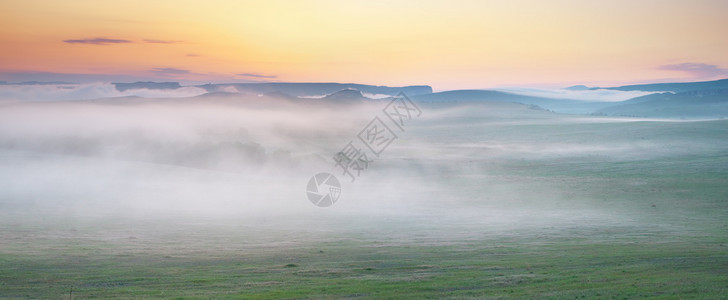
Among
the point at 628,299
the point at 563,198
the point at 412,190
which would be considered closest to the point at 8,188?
the point at 412,190

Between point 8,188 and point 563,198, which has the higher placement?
point 8,188

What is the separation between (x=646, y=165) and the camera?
124562 mm

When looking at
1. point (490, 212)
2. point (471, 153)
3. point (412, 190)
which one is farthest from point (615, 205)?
point (471, 153)

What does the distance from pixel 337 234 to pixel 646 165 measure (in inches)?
3454

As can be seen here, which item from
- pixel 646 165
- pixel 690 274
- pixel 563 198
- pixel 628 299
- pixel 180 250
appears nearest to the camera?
pixel 628 299

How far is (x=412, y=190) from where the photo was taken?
106m

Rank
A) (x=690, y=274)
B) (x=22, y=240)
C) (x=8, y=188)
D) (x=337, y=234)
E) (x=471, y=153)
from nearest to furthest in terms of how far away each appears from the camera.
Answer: (x=690, y=274)
(x=22, y=240)
(x=337, y=234)
(x=8, y=188)
(x=471, y=153)

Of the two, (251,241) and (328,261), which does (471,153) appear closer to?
(251,241)

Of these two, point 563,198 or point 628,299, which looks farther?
point 563,198

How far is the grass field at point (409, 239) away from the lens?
101ft

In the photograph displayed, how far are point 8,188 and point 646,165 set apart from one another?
117410 mm

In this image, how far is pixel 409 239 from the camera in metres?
53.9

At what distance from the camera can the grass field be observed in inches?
1216

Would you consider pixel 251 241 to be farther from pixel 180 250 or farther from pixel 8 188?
pixel 8 188
